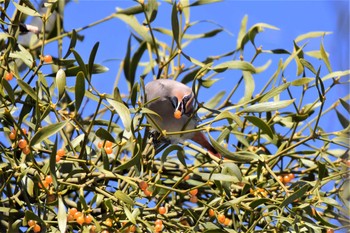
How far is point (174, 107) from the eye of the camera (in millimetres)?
1651

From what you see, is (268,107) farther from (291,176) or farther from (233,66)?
(291,176)

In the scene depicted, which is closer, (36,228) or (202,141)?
(36,228)

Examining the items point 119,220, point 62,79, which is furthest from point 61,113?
point 119,220

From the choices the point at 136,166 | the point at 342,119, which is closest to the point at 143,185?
the point at 136,166

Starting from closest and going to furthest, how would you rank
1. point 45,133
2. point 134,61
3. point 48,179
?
point 45,133 → point 48,179 → point 134,61

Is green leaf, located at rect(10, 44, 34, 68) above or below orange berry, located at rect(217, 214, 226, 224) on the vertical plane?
above

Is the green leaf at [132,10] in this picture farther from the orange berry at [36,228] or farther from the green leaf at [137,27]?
the orange berry at [36,228]

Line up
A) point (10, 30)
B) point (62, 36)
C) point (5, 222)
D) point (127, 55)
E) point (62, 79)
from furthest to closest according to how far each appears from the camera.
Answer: point (127, 55) < point (62, 36) < point (10, 30) < point (5, 222) < point (62, 79)

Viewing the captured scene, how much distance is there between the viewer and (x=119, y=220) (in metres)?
1.23

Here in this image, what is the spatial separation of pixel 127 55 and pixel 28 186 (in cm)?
62

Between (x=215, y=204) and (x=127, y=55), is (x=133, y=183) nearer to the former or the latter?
(x=215, y=204)

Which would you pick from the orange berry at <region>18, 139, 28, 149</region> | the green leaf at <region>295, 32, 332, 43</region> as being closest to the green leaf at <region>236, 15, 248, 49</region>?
the green leaf at <region>295, 32, 332, 43</region>

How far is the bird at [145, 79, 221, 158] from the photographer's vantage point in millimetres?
1554

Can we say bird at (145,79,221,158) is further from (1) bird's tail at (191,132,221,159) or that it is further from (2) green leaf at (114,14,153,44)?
(2) green leaf at (114,14,153,44)
